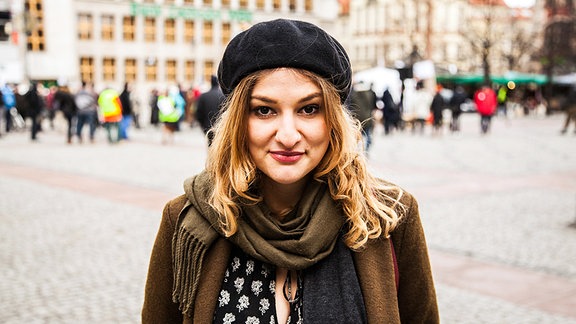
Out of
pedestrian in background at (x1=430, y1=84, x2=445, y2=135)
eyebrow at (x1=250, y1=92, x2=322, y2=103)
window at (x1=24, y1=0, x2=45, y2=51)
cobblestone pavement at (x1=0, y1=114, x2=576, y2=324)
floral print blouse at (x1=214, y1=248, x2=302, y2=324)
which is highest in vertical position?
window at (x1=24, y1=0, x2=45, y2=51)

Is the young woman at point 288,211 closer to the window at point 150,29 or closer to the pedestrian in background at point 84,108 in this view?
the pedestrian in background at point 84,108

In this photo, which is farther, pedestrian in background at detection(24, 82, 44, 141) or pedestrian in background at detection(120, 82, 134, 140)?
pedestrian in background at detection(120, 82, 134, 140)

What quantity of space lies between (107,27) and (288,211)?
60.3 m

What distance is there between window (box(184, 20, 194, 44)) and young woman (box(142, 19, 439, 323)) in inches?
2456

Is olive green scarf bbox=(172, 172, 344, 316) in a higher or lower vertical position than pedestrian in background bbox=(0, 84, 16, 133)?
higher

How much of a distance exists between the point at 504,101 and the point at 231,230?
35.9 metres

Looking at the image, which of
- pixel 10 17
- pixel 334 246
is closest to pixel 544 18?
pixel 10 17

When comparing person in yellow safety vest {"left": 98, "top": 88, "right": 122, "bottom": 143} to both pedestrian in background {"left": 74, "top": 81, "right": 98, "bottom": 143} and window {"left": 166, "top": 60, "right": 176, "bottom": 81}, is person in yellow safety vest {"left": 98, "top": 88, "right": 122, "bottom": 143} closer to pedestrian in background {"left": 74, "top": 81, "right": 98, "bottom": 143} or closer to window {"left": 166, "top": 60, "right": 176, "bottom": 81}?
pedestrian in background {"left": 74, "top": 81, "right": 98, "bottom": 143}

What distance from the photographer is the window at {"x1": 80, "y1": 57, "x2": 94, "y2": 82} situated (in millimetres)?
57406

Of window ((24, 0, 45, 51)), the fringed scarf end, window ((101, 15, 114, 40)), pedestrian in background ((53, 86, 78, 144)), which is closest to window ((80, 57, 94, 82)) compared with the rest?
window ((101, 15, 114, 40))

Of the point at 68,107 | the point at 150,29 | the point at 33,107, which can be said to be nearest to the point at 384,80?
the point at 68,107

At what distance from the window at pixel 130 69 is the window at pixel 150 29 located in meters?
2.54

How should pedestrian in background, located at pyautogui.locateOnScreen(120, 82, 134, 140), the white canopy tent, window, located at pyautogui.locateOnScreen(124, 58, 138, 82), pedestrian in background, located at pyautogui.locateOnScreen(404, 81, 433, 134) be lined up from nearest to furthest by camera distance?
pedestrian in background, located at pyautogui.locateOnScreen(120, 82, 134, 140)
pedestrian in background, located at pyautogui.locateOnScreen(404, 81, 433, 134)
the white canopy tent
window, located at pyautogui.locateOnScreen(124, 58, 138, 82)

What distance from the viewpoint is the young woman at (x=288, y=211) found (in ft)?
5.55
